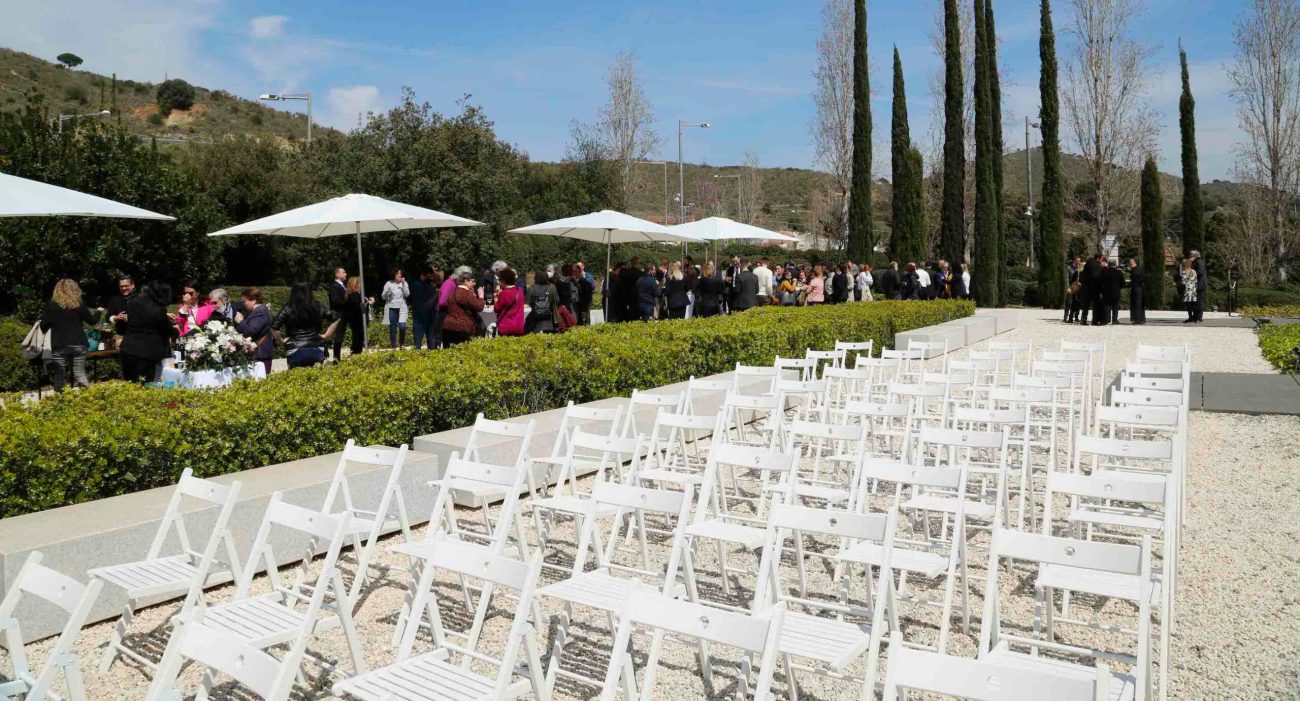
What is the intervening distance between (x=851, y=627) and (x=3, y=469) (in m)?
4.11

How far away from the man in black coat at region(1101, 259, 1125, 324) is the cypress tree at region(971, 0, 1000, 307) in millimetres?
9561

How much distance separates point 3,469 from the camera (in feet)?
15.3

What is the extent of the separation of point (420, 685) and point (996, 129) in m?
33.1

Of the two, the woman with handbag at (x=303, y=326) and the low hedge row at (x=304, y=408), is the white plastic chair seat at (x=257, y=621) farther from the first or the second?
the woman with handbag at (x=303, y=326)

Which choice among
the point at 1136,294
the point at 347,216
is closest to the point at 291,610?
the point at 347,216

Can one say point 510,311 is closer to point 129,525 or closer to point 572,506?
point 572,506

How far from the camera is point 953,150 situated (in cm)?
3138

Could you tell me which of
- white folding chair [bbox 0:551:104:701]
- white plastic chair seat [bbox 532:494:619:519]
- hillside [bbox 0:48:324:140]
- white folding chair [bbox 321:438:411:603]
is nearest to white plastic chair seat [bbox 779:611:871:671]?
white plastic chair seat [bbox 532:494:619:519]

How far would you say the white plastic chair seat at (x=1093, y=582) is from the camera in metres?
3.62

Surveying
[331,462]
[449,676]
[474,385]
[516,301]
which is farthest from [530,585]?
[516,301]

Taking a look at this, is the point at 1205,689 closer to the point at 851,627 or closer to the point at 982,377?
the point at 851,627

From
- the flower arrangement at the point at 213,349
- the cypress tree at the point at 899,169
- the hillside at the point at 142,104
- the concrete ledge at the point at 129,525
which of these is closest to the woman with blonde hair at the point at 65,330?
Answer: the flower arrangement at the point at 213,349

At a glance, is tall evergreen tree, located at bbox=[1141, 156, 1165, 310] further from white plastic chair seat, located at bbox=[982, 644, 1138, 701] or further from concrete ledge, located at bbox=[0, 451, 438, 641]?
white plastic chair seat, located at bbox=[982, 644, 1138, 701]

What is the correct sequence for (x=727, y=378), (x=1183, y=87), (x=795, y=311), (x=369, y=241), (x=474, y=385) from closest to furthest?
(x=474, y=385) < (x=727, y=378) < (x=795, y=311) < (x=369, y=241) < (x=1183, y=87)
